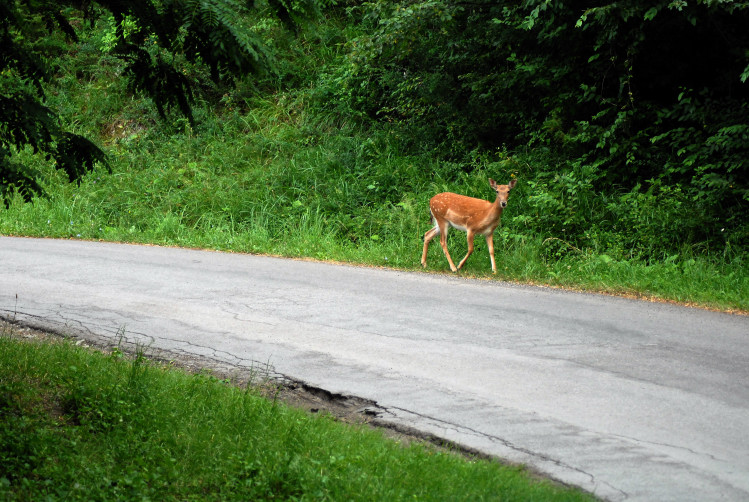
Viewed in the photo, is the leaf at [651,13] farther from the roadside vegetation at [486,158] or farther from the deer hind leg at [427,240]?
the deer hind leg at [427,240]

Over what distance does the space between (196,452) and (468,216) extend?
804 cm

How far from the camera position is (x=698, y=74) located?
14195 mm

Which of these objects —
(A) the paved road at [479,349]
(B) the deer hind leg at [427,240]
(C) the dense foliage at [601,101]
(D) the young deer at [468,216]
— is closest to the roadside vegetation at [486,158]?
(C) the dense foliage at [601,101]

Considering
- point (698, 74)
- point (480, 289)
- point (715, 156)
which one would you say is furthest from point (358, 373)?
point (698, 74)

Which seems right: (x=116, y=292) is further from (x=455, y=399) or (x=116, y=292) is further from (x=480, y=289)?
(x=455, y=399)

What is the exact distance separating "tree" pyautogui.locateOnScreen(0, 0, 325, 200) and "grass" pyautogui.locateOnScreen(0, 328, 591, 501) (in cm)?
154

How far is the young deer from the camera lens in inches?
471

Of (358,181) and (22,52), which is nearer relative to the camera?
(22,52)

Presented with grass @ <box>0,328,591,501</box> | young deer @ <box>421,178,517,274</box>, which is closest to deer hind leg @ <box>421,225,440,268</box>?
young deer @ <box>421,178,517,274</box>

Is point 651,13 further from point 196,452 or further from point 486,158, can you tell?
point 196,452

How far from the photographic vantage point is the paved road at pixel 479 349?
17.1 ft

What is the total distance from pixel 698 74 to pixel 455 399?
10473 mm

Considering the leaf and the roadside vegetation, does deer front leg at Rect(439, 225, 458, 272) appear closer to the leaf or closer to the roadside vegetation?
the roadside vegetation

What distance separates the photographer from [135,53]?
5508mm
